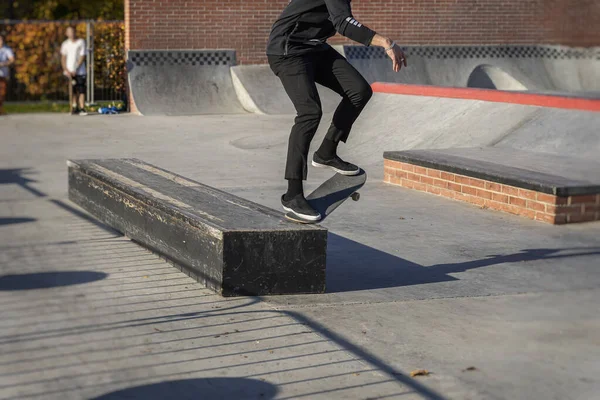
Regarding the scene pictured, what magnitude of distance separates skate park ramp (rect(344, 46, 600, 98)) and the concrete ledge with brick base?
12600 millimetres

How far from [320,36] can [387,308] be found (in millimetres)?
1968

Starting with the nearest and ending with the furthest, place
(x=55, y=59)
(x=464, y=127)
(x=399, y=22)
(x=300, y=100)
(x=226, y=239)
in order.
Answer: (x=226, y=239)
(x=300, y=100)
(x=464, y=127)
(x=55, y=59)
(x=399, y=22)

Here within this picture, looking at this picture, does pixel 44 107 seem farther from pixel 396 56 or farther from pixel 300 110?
pixel 396 56

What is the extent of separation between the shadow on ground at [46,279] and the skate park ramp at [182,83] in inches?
565

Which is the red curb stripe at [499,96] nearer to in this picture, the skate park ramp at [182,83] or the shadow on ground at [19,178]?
the shadow on ground at [19,178]

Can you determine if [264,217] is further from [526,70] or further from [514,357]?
[526,70]

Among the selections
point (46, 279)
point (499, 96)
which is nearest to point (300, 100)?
point (46, 279)

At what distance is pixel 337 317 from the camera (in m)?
5.93

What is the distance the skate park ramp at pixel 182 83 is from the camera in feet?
70.4

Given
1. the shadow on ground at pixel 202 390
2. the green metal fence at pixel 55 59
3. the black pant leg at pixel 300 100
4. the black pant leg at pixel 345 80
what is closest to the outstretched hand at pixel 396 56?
the black pant leg at pixel 345 80

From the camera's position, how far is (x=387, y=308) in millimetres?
6176

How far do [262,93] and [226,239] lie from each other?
16.0 metres

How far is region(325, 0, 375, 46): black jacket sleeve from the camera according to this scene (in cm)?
623

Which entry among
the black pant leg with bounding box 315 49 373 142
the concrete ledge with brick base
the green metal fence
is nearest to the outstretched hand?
the black pant leg with bounding box 315 49 373 142
